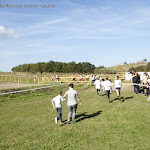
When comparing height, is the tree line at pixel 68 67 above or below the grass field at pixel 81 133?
above

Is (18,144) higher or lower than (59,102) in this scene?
lower

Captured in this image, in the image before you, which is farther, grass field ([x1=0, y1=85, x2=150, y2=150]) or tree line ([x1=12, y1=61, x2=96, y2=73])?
tree line ([x1=12, y1=61, x2=96, y2=73])

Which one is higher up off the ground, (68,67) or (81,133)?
(68,67)

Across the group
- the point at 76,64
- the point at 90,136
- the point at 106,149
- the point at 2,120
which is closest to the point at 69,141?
the point at 90,136

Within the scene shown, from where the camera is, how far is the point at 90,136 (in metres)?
6.27

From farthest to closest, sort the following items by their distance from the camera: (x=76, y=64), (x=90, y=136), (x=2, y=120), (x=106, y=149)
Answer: (x=76, y=64) → (x=2, y=120) → (x=90, y=136) → (x=106, y=149)

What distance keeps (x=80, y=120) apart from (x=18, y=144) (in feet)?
11.1

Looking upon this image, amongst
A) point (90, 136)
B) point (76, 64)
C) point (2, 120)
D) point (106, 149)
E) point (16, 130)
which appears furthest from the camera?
point (76, 64)

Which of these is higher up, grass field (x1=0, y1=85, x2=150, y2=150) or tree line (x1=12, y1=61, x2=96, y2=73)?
tree line (x1=12, y1=61, x2=96, y2=73)

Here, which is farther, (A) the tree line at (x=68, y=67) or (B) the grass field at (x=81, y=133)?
(A) the tree line at (x=68, y=67)

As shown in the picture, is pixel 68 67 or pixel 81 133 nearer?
pixel 81 133

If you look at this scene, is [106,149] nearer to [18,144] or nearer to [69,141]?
[69,141]

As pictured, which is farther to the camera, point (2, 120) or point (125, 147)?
point (2, 120)

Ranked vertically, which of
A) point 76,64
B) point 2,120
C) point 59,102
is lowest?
point 2,120
